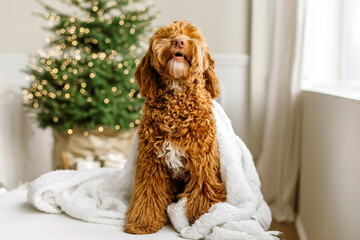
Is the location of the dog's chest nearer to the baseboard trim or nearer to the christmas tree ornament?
the baseboard trim

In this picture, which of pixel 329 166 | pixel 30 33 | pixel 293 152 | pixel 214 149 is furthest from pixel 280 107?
pixel 30 33

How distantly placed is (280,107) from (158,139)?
1518mm

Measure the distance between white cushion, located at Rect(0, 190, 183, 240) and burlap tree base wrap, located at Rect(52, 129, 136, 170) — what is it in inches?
45.9

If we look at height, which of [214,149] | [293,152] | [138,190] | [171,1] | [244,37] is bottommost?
[293,152]

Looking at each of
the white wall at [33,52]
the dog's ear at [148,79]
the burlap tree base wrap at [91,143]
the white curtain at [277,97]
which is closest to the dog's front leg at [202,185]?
the dog's ear at [148,79]

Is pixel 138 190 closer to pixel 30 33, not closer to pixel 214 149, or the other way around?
pixel 214 149

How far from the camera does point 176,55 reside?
111 cm

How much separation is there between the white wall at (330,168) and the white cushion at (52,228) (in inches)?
21.3

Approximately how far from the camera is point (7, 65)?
10.2 feet

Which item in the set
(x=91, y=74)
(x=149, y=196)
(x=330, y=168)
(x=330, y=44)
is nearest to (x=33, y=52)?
(x=91, y=74)

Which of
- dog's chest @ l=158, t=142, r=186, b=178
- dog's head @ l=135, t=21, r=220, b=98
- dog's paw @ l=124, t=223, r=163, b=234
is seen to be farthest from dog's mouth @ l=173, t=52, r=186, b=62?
dog's paw @ l=124, t=223, r=163, b=234

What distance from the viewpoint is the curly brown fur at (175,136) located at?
1.15m

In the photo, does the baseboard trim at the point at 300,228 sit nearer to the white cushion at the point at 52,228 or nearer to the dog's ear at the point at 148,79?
the white cushion at the point at 52,228

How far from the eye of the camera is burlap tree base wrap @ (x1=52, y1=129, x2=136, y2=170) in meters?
2.59
